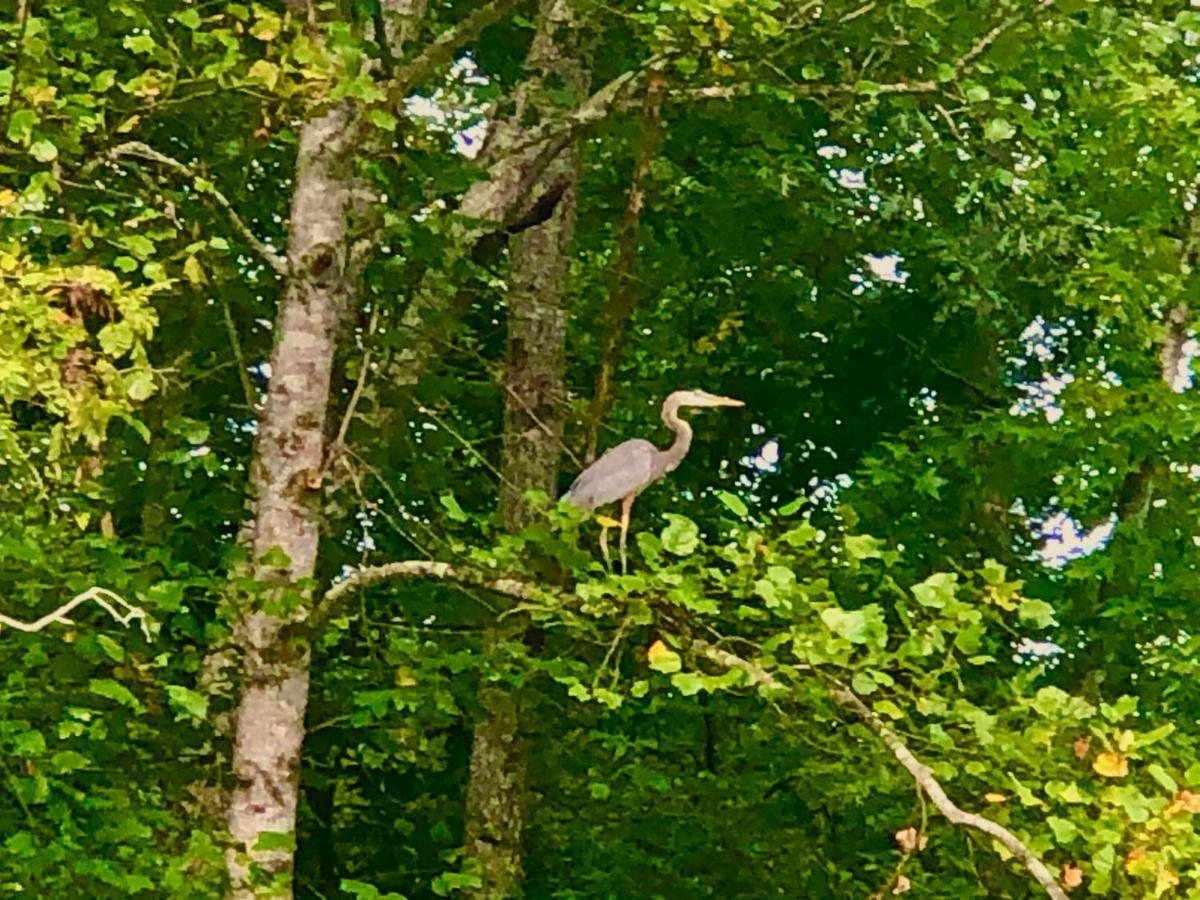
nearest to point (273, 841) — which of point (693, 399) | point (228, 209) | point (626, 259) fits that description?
point (228, 209)

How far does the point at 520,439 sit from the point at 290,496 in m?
2.50

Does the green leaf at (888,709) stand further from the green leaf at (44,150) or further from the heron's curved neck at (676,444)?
the green leaf at (44,150)

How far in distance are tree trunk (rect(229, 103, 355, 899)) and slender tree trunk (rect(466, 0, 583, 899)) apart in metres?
1.79

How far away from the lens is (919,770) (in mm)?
4102

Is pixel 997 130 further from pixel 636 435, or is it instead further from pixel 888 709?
pixel 636 435

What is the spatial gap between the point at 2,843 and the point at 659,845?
470cm

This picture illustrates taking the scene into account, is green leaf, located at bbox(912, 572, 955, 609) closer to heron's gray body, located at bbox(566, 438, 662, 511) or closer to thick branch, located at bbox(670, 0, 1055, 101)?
heron's gray body, located at bbox(566, 438, 662, 511)

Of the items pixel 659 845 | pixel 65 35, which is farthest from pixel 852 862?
pixel 65 35

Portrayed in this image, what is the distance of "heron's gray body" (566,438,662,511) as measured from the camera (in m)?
5.47

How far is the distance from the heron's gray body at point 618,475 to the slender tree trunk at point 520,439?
119 cm

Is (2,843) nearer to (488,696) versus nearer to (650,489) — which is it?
(488,696)

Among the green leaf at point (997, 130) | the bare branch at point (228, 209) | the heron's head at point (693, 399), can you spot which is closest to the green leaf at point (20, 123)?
the bare branch at point (228, 209)

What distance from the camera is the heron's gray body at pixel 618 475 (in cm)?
547

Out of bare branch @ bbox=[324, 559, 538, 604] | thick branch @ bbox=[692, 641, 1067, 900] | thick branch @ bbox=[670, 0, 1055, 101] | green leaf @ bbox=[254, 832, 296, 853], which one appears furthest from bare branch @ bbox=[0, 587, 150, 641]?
thick branch @ bbox=[670, 0, 1055, 101]
